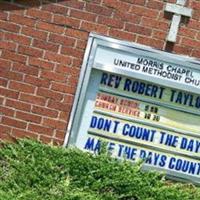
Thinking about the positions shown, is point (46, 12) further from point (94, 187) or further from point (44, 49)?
point (94, 187)

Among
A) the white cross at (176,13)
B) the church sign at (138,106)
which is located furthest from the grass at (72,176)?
the white cross at (176,13)

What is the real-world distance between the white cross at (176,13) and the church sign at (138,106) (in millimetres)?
213

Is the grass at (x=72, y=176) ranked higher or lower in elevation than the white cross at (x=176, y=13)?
lower

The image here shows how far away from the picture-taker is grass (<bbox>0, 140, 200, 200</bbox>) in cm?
609

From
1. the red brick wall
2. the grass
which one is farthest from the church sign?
the grass

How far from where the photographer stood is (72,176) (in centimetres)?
623

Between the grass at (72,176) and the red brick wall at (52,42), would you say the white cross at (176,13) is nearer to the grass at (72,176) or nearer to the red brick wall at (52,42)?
the red brick wall at (52,42)

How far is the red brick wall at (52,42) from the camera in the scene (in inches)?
250

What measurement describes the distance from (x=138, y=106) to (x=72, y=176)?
100 cm

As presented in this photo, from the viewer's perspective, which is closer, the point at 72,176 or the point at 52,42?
the point at 72,176

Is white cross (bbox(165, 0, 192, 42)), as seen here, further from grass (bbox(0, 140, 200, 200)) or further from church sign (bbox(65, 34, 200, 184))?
grass (bbox(0, 140, 200, 200))

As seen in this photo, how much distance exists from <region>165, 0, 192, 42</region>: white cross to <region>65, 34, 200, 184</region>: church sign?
0.70 feet

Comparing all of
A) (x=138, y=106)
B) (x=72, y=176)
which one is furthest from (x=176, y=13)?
(x=72, y=176)

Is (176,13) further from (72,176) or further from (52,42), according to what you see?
(72,176)
